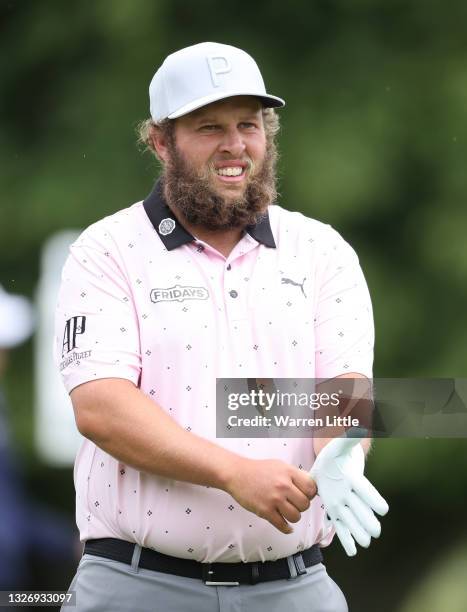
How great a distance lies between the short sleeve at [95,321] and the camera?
3.48 m

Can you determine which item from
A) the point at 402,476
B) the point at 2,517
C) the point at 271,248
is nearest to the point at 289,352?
the point at 271,248

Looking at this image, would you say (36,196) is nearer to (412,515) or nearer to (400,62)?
(400,62)

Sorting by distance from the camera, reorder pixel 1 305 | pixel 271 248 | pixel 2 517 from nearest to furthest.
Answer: pixel 271 248
pixel 2 517
pixel 1 305

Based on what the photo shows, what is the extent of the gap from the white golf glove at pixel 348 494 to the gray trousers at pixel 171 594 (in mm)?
279

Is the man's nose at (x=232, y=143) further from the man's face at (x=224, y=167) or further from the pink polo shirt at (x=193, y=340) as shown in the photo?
the pink polo shirt at (x=193, y=340)

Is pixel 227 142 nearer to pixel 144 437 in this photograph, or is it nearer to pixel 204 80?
pixel 204 80

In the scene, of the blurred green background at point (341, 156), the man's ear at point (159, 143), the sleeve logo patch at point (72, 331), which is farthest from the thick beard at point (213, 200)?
the blurred green background at point (341, 156)

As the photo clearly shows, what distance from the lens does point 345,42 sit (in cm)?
806

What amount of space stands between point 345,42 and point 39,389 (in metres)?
2.42

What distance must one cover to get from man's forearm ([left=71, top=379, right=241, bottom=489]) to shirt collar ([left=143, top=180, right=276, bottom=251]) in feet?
1.29

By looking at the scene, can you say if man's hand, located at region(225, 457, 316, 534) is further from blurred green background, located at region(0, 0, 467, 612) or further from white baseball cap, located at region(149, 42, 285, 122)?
blurred green background, located at region(0, 0, 467, 612)

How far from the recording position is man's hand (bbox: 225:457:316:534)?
10.8 feet

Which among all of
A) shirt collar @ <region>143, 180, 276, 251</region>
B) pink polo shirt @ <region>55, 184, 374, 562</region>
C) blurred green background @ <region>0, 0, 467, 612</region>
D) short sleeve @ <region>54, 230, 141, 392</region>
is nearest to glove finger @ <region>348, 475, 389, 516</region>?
pink polo shirt @ <region>55, 184, 374, 562</region>

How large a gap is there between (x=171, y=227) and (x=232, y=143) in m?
0.25
